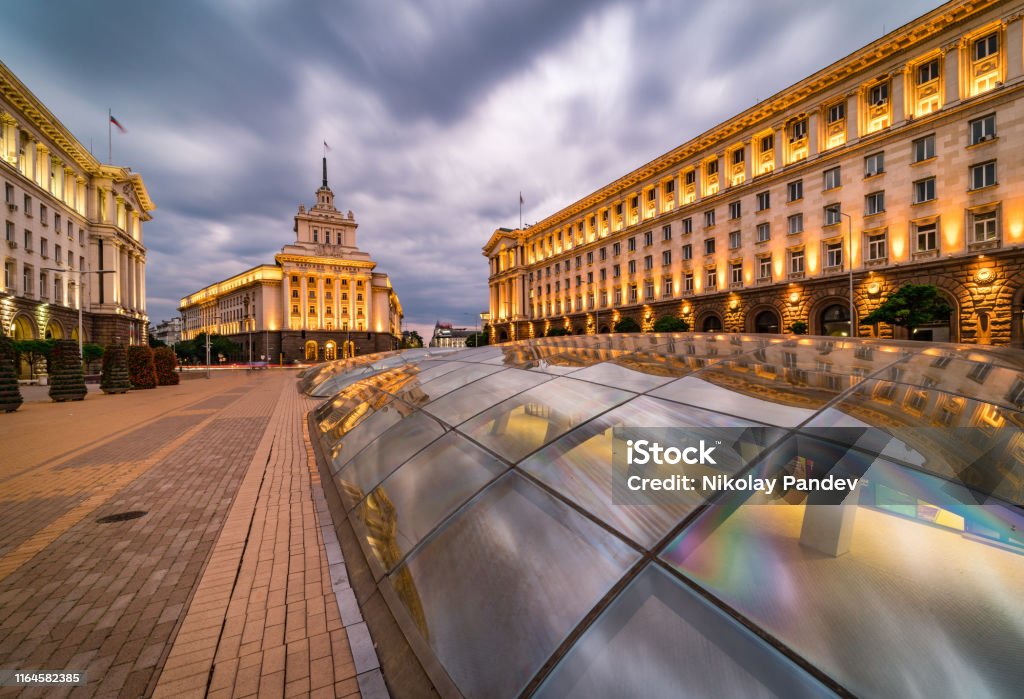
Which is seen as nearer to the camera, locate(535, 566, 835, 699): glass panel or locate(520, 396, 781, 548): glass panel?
locate(535, 566, 835, 699): glass panel

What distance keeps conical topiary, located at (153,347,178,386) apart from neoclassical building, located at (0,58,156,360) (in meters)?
6.92

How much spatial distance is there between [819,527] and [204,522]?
850 cm

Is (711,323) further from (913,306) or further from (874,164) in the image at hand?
(913,306)

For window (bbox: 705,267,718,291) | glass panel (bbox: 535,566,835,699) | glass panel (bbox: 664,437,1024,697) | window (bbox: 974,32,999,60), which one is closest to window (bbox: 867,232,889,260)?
window (bbox: 974,32,999,60)

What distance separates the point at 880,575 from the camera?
2.78 meters

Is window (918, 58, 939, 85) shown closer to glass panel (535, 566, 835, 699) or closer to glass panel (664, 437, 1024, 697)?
glass panel (664, 437, 1024, 697)

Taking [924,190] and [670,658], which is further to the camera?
[924,190]

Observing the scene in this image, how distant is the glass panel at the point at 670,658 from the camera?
8.04 ft

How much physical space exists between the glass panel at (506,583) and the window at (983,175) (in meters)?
39.3

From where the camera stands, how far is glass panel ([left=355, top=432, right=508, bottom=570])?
502 cm

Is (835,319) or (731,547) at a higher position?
(835,319)

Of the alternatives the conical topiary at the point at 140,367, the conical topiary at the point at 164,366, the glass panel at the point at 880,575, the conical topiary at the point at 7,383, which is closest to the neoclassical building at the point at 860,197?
the glass panel at the point at 880,575

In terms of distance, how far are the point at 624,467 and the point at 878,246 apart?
126ft

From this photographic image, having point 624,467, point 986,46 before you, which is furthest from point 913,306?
point 624,467
